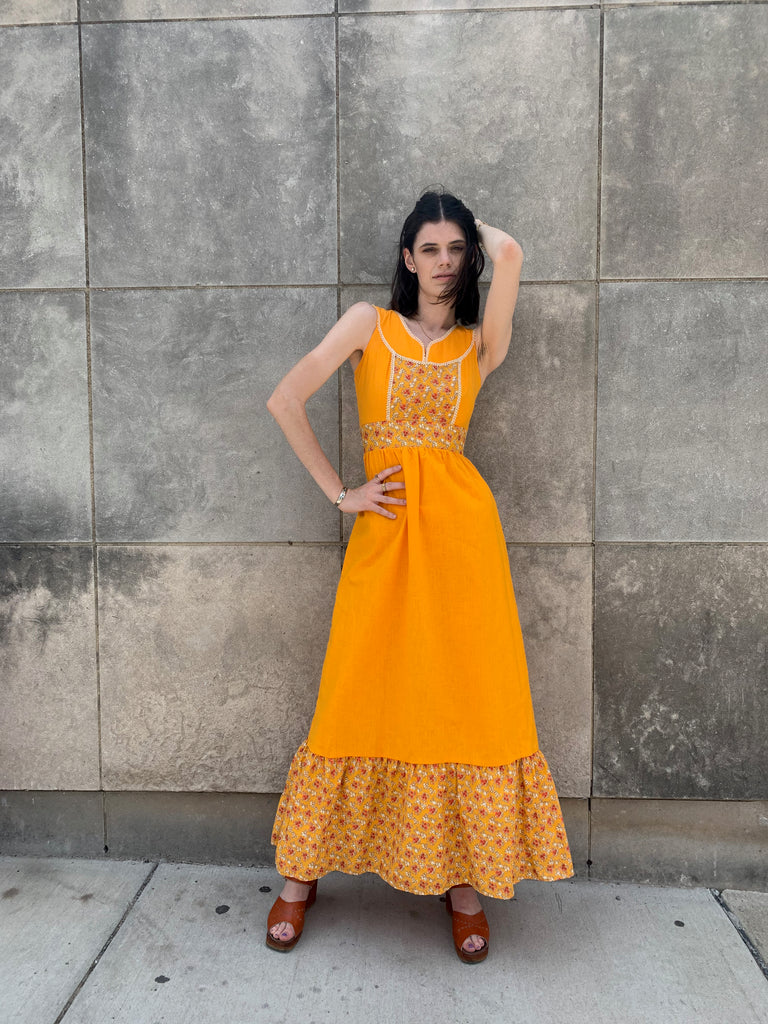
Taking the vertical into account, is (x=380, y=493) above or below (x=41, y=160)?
below

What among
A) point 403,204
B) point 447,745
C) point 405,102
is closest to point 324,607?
point 447,745

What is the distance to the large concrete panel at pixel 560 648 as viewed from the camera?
115 inches

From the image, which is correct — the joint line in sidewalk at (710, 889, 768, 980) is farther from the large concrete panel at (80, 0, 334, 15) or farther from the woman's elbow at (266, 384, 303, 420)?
the large concrete panel at (80, 0, 334, 15)

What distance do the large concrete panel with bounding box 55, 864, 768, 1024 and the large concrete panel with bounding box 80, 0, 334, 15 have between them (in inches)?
133

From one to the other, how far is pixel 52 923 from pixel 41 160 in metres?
2.90

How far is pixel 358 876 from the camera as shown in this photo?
2.92 meters

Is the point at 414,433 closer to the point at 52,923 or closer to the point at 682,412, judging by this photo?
the point at 682,412

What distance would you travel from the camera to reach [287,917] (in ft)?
8.21

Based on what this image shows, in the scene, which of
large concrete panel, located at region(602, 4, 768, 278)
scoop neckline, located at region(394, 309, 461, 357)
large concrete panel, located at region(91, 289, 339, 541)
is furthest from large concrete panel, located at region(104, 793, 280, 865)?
large concrete panel, located at region(602, 4, 768, 278)

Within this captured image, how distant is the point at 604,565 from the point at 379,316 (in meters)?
1.32

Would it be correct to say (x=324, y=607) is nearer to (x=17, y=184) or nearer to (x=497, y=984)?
(x=497, y=984)

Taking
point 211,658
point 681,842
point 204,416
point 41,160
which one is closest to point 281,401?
point 204,416

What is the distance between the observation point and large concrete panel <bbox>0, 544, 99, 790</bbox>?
3.04 metres

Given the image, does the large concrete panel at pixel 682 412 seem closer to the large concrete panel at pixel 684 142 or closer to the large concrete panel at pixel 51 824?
the large concrete panel at pixel 684 142
